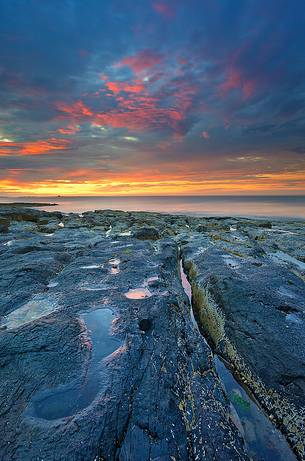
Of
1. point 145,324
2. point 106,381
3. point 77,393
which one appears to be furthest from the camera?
point 145,324

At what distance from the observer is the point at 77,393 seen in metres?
5.14

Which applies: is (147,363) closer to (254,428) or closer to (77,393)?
(77,393)

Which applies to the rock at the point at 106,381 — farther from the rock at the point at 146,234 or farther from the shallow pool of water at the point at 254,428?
the rock at the point at 146,234

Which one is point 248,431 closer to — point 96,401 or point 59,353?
point 96,401

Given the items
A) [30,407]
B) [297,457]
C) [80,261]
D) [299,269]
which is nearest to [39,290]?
[80,261]

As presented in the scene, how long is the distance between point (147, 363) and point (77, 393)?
67.1 inches

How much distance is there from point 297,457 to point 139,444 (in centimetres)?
300

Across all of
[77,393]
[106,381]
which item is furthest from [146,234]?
[77,393]

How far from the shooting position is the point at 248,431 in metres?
5.18

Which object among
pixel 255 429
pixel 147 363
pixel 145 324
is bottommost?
pixel 255 429

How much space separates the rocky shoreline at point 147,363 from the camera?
4.41m

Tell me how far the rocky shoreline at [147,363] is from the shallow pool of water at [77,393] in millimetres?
23

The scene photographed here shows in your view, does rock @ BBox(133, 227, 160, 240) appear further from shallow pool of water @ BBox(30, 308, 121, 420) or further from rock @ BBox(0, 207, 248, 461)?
shallow pool of water @ BBox(30, 308, 121, 420)

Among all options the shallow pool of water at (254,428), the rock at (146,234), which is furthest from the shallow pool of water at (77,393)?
the rock at (146,234)
